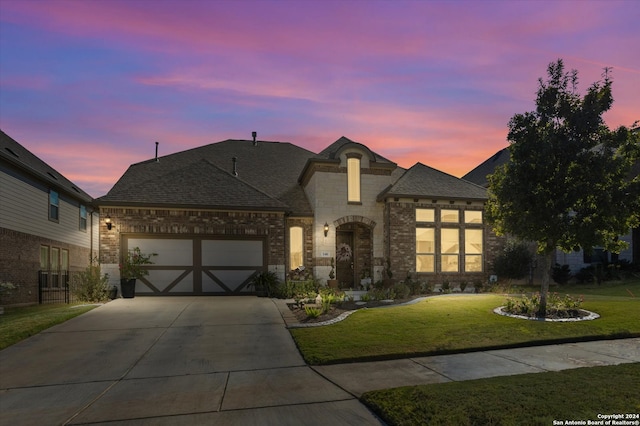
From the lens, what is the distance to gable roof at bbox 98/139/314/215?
17.5 meters

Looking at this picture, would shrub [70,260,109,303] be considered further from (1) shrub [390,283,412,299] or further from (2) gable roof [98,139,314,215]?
(1) shrub [390,283,412,299]

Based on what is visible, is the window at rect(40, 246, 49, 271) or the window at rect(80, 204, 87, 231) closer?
the window at rect(40, 246, 49, 271)

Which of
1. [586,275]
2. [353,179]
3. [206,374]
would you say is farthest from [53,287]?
[586,275]

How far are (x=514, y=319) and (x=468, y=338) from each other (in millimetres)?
2629

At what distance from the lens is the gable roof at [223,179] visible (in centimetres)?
1750

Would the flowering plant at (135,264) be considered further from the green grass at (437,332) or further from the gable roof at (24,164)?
the green grass at (437,332)

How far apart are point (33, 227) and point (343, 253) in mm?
13292

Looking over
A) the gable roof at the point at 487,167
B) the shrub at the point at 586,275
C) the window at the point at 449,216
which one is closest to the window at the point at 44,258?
the window at the point at 449,216

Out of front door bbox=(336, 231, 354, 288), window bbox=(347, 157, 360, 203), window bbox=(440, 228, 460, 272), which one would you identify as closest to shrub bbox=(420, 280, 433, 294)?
window bbox=(440, 228, 460, 272)

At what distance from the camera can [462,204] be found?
20281mm

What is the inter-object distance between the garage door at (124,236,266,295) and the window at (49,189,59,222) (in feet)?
14.1

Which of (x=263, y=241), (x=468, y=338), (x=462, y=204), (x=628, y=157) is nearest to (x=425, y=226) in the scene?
(x=462, y=204)

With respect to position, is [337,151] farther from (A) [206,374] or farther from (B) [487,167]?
(B) [487,167]

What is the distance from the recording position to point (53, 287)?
18.1 m
